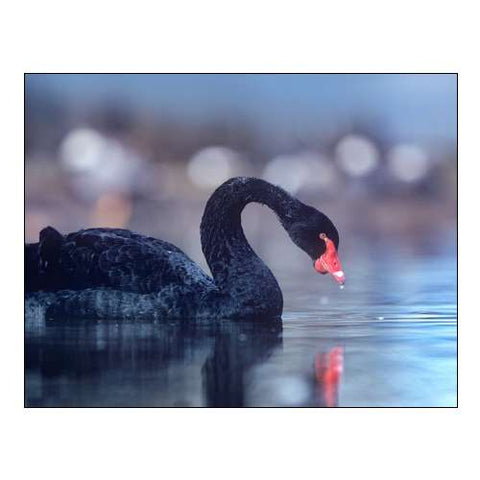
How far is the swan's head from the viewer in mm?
8086

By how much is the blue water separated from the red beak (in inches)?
4.0

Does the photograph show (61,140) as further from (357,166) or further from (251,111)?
(357,166)

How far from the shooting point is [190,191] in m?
8.13

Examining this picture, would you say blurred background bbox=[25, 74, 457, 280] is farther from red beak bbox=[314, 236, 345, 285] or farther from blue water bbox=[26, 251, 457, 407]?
blue water bbox=[26, 251, 457, 407]

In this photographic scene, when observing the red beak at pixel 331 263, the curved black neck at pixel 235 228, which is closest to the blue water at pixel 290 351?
the red beak at pixel 331 263

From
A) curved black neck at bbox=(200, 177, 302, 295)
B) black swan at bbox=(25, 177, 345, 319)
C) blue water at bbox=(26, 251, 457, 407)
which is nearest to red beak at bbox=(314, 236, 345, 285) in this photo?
black swan at bbox=(25, 177, 345, 319)

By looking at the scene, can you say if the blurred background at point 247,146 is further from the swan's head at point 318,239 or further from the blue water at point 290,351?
the blue water at point 290,351

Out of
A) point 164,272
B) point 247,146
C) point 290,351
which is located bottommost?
point 290,351

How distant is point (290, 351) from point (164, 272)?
41.1 inches

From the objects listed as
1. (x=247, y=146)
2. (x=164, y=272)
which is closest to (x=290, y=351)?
(x=164, y=272)

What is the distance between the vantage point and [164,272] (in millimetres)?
8188

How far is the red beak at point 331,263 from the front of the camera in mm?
8062

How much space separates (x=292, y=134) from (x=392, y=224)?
2.70 ft

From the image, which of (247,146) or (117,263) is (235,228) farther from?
Result: (117,263)
